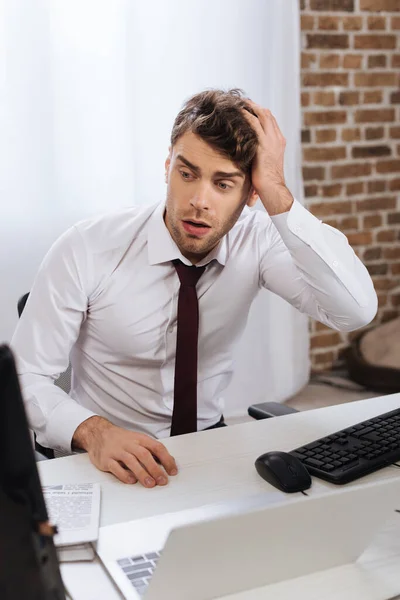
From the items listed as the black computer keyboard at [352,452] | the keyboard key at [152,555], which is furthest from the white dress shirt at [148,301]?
the keyboard key at [152,555]

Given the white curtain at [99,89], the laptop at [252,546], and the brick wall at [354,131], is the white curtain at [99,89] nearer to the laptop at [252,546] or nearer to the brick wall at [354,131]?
the brick wall at [354,131]

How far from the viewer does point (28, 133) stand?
2826mm

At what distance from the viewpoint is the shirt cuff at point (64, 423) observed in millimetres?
1491

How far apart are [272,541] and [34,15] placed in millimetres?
2317

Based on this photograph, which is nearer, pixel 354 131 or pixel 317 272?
pixel 317 272

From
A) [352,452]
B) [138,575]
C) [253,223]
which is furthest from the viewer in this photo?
[253,223]

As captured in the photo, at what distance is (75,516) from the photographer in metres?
1.15

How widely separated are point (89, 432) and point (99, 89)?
178 centimetres

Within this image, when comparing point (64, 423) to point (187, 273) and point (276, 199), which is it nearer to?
point (187, 273)

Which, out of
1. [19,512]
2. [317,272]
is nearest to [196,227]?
[317,272]

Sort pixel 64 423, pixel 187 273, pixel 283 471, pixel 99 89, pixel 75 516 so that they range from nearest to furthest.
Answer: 1. pixel 75 516
2. pixel 283 471
3. pixel 64 423
4. pixel 187 273
5. pixel 99 89

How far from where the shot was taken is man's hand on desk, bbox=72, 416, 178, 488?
50.8 inches

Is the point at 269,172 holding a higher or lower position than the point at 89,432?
higher

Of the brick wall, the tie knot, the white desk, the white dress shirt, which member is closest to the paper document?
the white desk
